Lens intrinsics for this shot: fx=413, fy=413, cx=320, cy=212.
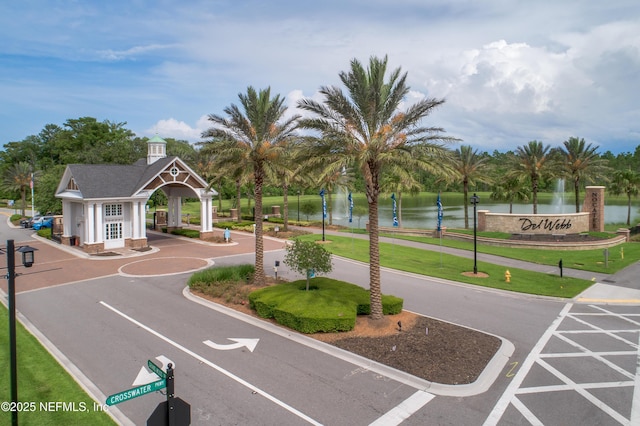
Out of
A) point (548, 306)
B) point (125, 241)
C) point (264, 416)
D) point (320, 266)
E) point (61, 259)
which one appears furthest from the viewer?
point (125, 241)

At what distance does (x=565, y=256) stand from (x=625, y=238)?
13.0 m

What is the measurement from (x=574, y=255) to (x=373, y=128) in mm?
25648

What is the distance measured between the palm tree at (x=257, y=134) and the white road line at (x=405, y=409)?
39.5 feet

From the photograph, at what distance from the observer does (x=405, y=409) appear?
33.4ft

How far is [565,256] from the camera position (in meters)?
32.6

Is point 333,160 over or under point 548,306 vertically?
over

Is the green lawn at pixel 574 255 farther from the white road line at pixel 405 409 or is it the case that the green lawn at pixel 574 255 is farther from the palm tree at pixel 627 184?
the white road line at pixel 405 409

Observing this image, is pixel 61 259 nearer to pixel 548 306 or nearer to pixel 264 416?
pixel 264 416

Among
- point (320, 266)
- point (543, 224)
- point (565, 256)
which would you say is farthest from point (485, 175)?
Answer: point (320, 266)

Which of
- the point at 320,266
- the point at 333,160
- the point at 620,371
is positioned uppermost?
the point at 333,160

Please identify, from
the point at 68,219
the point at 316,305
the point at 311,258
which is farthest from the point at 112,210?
the point at 316,305

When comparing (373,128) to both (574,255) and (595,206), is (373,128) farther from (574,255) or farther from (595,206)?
(595,206)

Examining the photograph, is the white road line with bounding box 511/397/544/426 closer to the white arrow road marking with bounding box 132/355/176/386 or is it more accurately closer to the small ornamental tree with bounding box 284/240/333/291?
the small ornamental tree with bounding box 284/240/333/291

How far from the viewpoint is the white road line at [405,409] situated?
31.7 feet
